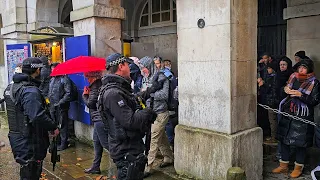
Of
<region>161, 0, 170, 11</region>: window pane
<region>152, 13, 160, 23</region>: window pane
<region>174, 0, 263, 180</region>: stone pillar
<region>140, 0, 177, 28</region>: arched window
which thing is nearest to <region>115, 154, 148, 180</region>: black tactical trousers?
<region>174, 0, 263, 180</region>: stone pillar

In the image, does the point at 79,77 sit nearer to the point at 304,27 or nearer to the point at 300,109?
the point at 300,109

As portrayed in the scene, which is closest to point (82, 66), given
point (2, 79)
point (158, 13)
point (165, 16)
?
point (165, 16)

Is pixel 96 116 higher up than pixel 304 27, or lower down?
lower down

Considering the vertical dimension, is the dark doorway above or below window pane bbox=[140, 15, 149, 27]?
below

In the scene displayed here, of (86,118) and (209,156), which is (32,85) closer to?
(209,156)

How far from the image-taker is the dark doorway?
28.0ft

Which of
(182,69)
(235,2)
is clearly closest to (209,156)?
(182,69)

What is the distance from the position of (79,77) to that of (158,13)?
223 inches

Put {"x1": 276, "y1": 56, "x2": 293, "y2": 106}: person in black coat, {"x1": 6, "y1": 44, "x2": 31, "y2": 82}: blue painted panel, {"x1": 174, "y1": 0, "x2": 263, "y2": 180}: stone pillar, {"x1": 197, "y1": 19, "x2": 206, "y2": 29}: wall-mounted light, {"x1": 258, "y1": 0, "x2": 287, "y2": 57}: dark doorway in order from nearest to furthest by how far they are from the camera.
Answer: {"x1": 174, "y1": 0, "x2": 263, "y2": 180}: stone pillar < {"x1": 197, "y1": 19, "x2": 206, "y2": 29}: wall-mounted light < {"x1": 276, "y1": 56, "x2": 293, "y2": 106}: person in black coat < {"x1": 258, "y1": 0, "x2": 287, "y2": 57}: dark doorway < {"x1": 6, "y1": 44, "x2": 31, "y2": 82}: blue painted panel

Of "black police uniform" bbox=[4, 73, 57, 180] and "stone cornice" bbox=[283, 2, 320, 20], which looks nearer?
"black police uniform" bbox=[4, 73, 57, 180]

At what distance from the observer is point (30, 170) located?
14.2 feet

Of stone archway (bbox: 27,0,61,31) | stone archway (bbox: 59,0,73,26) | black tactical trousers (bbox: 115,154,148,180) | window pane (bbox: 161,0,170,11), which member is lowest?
black tactical trousers (bbox: 115,154,148,180)

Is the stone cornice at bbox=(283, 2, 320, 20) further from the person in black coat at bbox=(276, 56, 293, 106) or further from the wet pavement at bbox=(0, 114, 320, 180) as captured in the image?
the wet pavement at bbox=(0, 114, 320, 180)

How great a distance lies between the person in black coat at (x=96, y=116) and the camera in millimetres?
5488
